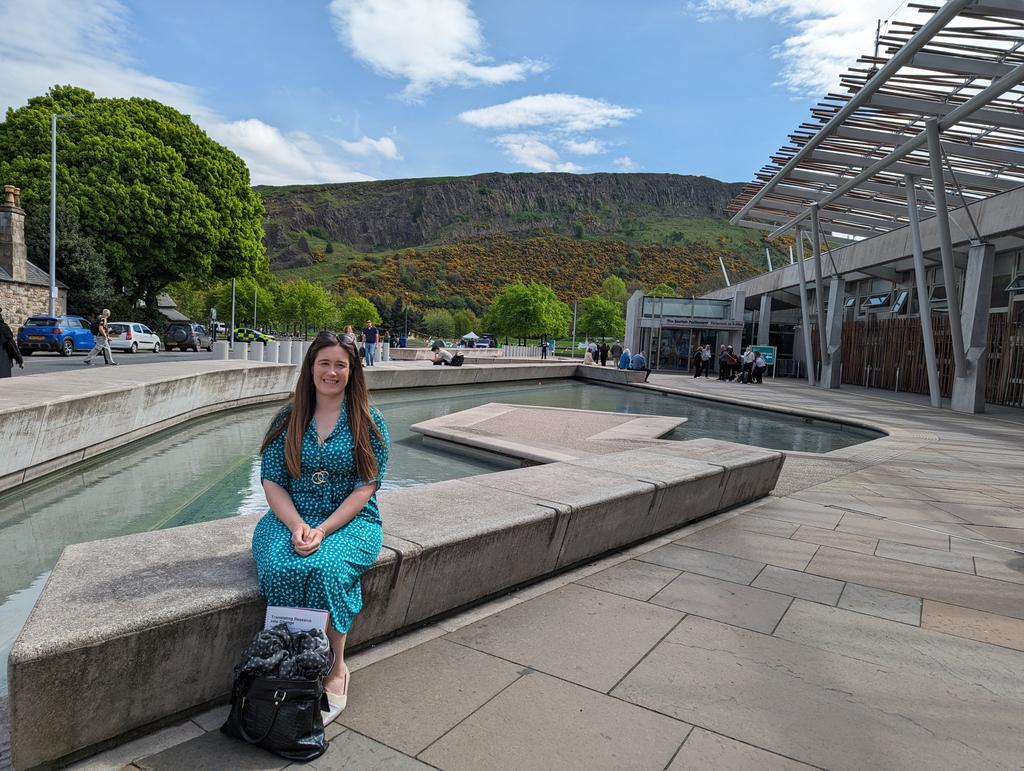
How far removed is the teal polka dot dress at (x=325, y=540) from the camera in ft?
8.79

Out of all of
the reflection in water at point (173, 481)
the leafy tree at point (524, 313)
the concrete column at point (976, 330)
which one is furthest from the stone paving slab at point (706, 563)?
the leafy tree at point (524, 313)

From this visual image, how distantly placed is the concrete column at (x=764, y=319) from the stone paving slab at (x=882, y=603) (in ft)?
130

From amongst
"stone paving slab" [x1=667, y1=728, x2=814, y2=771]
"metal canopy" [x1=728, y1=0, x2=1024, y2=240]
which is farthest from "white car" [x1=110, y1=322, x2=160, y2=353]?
"stone paving slab" [x1=667, y1=728, x2=814, y2=771]

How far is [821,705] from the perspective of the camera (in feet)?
9.51

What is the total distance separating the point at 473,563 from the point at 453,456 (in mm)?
6373

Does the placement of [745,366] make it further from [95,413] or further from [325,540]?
[325,540]

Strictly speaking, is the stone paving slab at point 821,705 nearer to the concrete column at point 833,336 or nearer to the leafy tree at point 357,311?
the concrete column at point 833,336

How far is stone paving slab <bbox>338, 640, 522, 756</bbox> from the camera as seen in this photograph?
103 inches

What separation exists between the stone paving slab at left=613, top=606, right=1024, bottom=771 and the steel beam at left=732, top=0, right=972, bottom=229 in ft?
42.3

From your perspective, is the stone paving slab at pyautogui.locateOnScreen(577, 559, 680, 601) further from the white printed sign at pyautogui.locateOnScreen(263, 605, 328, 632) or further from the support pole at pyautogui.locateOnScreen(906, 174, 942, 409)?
the support pole at pyautogui.locateOnScreen(906, 174, 942, 409)

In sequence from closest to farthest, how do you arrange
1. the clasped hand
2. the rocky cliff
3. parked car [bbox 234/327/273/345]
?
the clasped hand, parked car [bbox 234/327/273/345], the rocky cliff

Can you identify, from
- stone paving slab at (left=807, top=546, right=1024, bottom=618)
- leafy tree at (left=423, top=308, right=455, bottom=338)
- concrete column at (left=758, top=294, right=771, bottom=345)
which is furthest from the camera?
leafy tree at (left=423, top=308, right=455, bottom=338)

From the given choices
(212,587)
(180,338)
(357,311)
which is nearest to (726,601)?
(212,587)

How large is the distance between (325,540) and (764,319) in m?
42.0
